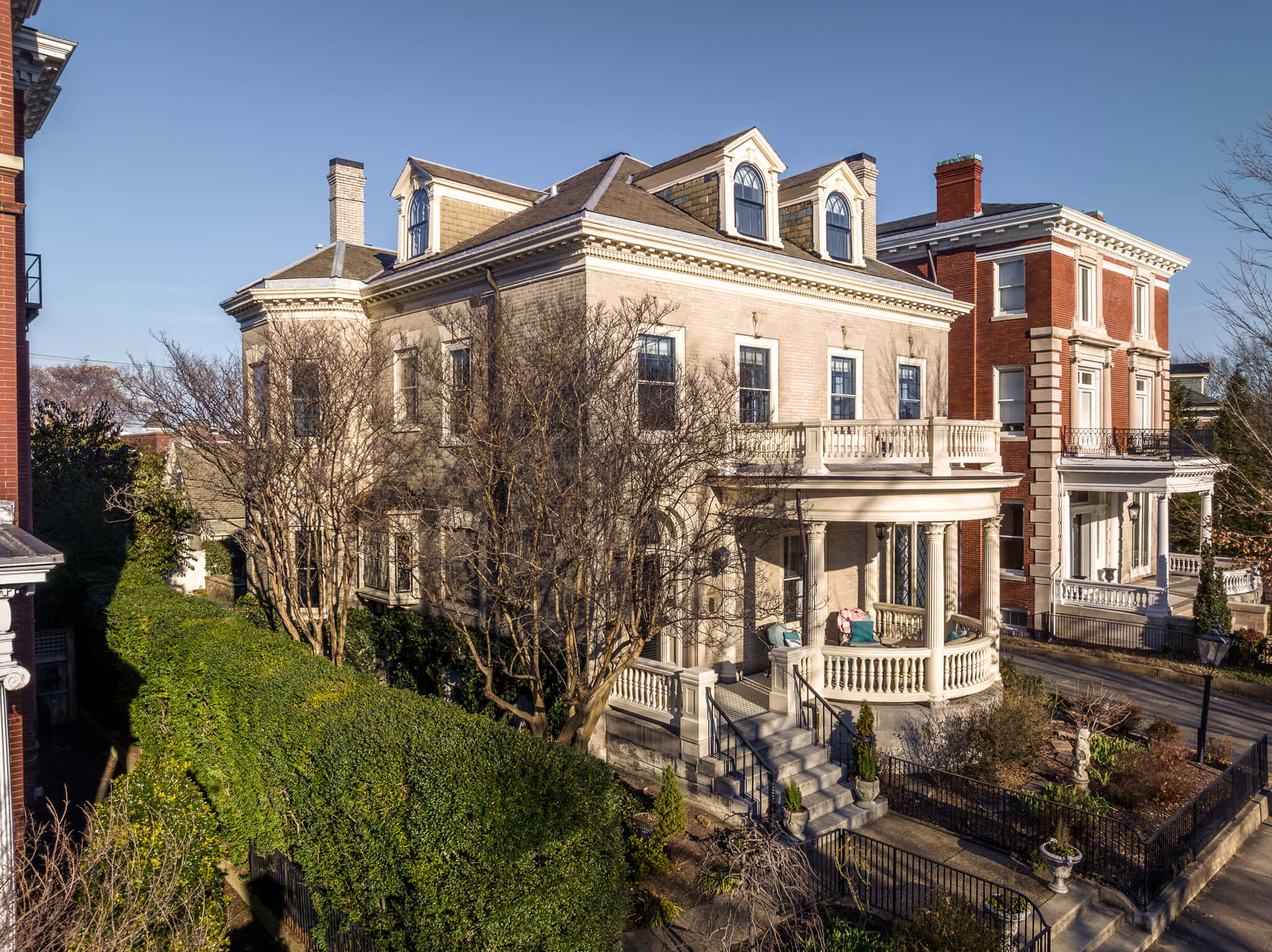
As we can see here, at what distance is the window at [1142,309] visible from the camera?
1149 inches

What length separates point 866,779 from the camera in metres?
13.3

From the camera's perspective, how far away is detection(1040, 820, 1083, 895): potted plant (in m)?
10.7

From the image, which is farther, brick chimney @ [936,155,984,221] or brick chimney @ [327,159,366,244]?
brick chimney @ [936,155,984,221]

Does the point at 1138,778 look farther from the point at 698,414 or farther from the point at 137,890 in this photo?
the point at 137,890

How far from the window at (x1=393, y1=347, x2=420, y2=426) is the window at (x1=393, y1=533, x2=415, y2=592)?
2.67 meters

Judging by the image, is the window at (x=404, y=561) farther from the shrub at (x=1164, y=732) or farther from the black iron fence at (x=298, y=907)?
the shrub at (x=1164, y=732)

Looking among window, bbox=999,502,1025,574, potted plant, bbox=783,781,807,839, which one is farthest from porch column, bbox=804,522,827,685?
window, bbox=999,502,1025,574

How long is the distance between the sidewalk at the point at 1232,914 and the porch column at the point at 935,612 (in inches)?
197

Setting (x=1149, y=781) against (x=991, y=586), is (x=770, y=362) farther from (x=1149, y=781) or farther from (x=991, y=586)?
(x=1149, y=781)

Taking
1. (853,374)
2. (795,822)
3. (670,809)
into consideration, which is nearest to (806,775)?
(795,822)

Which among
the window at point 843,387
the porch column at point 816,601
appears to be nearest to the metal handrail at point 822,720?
the porch column at point 816,601

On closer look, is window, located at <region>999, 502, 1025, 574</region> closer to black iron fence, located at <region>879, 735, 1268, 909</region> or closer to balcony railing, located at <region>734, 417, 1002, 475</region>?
balcony railing, located at <region>734, 417, 1002, 475</region>

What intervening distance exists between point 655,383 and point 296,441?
7.60 m

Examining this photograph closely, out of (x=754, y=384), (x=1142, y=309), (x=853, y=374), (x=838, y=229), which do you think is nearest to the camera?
(x=754, y=384)
